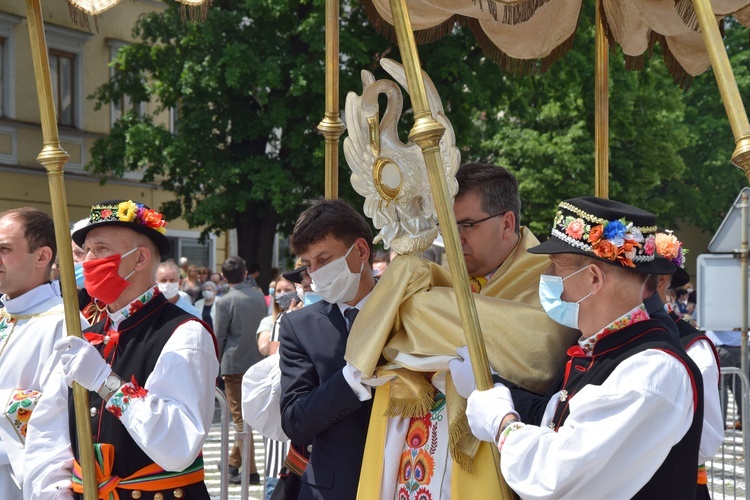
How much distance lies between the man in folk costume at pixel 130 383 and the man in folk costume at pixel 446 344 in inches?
26.9

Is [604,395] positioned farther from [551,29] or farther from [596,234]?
[551,29]

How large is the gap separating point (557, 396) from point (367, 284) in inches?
42.5

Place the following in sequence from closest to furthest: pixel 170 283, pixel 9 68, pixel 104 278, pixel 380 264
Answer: pixel 104 278
pixel 380 264
pixel 170 283
pixel 9 68

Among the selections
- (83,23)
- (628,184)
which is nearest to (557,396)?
(83,23)

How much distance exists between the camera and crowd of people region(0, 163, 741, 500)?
8.73 ft

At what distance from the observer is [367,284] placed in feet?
12.4

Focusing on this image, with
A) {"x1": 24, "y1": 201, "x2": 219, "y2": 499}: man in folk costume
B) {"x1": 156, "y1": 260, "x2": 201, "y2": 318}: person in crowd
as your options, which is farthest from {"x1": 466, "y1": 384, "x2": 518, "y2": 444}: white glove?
{"x1": 156, "y1": 260, "x2": 201, "y2": 318}: person in crowd

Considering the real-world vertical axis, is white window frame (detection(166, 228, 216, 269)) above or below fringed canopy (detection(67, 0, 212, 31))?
below

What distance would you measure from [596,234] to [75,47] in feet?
64.2

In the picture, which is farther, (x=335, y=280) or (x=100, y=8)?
(x=100, y=8)

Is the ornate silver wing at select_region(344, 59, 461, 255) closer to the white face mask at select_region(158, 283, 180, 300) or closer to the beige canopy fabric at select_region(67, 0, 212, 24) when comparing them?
the beige canopy fabric at select_region(67, 0, 212, 24)

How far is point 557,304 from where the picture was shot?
2951mm

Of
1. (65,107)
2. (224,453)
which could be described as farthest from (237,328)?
(65,107)

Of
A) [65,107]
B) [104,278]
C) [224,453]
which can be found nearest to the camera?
[104,278]
